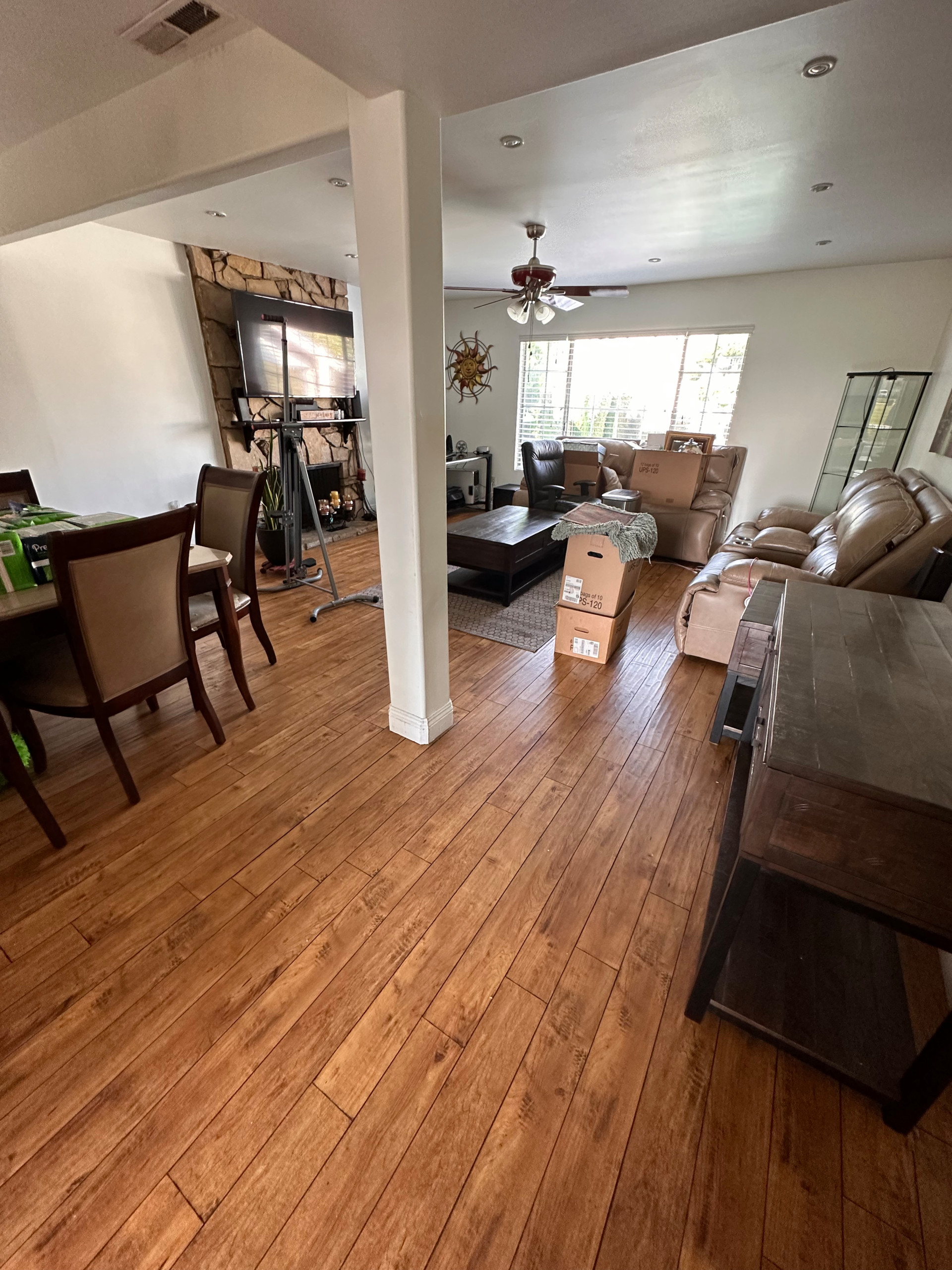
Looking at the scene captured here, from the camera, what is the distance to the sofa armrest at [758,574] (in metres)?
2.36

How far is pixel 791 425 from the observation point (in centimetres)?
477

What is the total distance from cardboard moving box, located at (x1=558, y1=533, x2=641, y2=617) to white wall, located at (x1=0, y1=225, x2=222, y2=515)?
3.59 metres

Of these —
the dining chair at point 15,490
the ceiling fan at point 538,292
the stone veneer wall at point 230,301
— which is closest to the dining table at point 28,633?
the dining chair at point 15,490

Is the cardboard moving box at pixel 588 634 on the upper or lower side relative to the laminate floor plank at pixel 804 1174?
upper

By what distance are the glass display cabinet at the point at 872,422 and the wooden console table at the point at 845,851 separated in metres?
3.56

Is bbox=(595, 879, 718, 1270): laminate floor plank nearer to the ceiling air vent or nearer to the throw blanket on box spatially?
the throw blanket on box

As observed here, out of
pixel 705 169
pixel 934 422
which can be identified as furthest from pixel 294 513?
pixel 934 422

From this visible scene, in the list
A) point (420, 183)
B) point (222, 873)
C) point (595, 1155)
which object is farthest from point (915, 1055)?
point (420, 183)

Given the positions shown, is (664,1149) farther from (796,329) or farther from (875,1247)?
(796,329)

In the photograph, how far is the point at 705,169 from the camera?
2.39 meters

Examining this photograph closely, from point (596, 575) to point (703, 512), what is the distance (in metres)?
2.45

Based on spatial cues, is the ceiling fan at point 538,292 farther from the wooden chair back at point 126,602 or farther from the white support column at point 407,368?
the wooden chair back at point 126,602

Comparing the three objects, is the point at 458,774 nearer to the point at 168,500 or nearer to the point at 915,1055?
the point at 915,1055

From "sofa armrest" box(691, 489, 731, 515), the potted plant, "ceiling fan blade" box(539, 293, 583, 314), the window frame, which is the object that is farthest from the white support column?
the window frame
